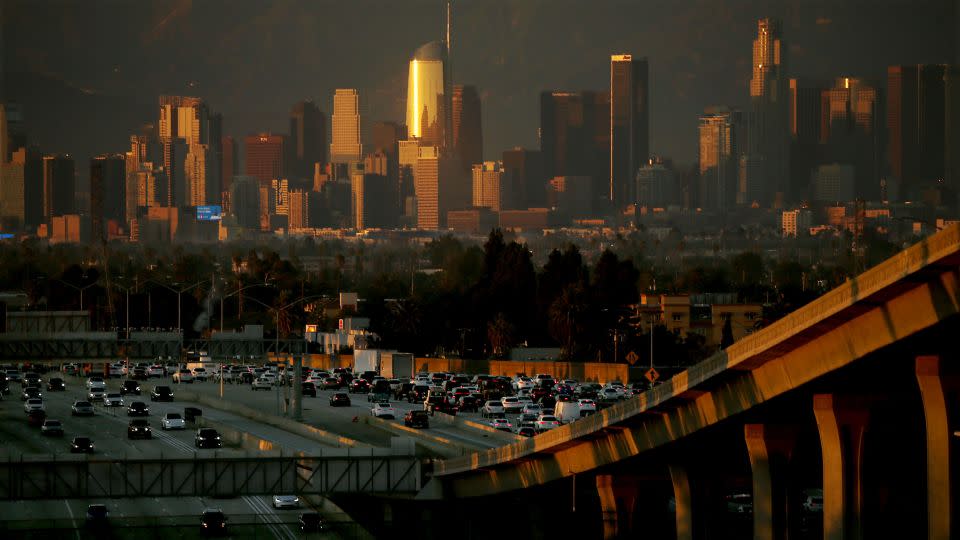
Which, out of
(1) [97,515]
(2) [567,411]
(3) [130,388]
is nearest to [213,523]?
(1) [97,515]

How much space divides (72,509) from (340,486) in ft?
36.6

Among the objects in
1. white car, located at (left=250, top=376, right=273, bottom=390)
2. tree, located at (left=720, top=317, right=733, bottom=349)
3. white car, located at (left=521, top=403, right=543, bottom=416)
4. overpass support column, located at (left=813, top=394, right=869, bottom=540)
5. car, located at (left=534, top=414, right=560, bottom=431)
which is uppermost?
overpass support column, located at (left=813, top=394, right=869, bottom=540)

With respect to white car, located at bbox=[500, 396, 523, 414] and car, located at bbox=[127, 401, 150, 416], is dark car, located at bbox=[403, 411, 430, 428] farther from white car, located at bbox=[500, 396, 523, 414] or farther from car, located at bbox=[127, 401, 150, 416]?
car, located at bbox=[127, 401, 150, 416]

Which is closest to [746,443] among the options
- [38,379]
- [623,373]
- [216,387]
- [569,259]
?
[623,373]

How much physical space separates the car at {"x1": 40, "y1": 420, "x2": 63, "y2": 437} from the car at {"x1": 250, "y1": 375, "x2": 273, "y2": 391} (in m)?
39.2

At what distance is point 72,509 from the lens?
2776 inches

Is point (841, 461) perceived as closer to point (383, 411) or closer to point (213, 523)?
point (213, 523)

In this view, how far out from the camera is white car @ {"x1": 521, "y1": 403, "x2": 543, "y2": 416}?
96438 mm

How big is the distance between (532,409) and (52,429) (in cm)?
2210

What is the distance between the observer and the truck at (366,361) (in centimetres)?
14275

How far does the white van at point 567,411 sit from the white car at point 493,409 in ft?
21.4

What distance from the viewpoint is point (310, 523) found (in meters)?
65.2

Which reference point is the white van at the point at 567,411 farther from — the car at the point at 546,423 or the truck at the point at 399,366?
the truck at the point at 399,366

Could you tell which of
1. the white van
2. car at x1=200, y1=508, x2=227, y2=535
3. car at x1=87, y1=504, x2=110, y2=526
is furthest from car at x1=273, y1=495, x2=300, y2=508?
the white van
